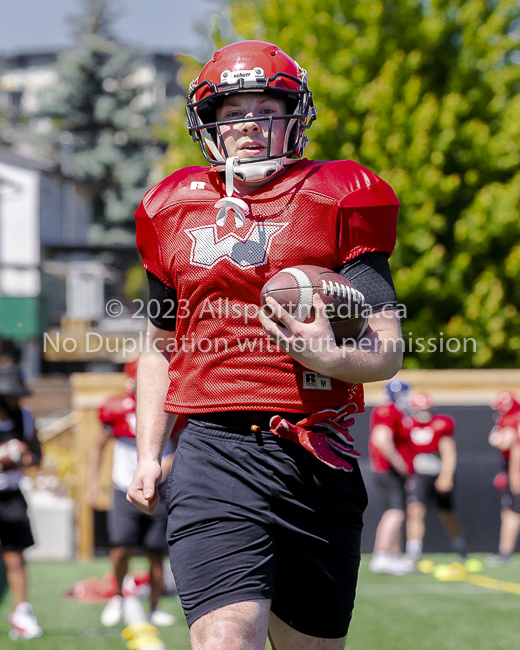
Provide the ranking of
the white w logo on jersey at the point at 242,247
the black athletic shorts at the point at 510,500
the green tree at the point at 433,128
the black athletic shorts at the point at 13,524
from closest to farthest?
1. the white w logo on jersey at the point at 242,247
2. the black athletic shorts at the point at 13,524
3. the black athletic shorts at the point at 510,500
4. the green tree at the point at 433,128

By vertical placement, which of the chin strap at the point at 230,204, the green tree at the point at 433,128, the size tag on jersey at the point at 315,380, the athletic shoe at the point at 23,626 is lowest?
the athletic shoe at the point at 23,626

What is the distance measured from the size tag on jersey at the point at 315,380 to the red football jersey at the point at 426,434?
7769 mm

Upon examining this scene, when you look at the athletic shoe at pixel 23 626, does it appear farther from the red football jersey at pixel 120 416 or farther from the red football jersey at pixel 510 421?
the red football jersey at pixel 510 421

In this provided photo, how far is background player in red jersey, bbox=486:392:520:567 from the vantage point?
969cm

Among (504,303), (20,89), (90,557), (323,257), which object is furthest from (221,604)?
(20,89)

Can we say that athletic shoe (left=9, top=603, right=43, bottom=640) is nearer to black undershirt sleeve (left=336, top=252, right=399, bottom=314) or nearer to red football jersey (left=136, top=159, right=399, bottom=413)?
red football jersey (left=136, top=159, right=399, bottom=413)

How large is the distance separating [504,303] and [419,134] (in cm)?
373

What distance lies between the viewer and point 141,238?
2584 millimetres

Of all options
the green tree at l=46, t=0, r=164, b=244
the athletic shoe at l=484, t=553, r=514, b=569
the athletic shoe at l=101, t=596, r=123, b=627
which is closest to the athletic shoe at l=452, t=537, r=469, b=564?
the athletic shoe at l=484, t=553, r=514, b=569

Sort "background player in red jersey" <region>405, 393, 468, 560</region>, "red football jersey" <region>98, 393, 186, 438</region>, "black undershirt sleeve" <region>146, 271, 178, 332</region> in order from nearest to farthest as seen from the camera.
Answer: "black undershirt sleeve" <region>146, 271, 178, 332</region>, "red football jersey" <region>98, 393, 186, 438</region>, "background player in red jersey" <region>405, 393, 468, 560</region>

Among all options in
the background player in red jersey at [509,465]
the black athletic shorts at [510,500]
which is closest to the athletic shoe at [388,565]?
the background player in red jersey at [509,465]

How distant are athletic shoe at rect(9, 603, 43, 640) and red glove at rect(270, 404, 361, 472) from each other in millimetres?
4706

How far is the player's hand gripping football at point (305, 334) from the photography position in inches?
82.7

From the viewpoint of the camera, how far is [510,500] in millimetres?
9938
